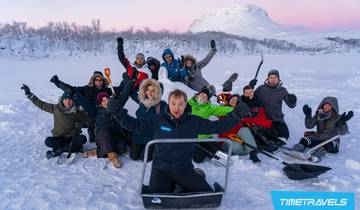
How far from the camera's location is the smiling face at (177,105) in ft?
12.4

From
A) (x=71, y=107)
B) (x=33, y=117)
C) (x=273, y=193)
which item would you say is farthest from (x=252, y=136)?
(x=33, y=117)

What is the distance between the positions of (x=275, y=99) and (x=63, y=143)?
363 cm

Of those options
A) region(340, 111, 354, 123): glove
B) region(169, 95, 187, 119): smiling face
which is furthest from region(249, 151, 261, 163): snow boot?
region(169, 95, 187, 119): smiling face

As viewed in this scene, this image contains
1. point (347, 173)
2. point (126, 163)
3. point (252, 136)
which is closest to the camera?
point (347, 173)

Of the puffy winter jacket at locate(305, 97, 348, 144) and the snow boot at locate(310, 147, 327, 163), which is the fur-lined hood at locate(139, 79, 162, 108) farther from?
the puffy winter jacket at locate(305, 97, 348, 144)

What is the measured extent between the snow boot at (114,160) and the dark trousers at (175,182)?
1166 millimetres

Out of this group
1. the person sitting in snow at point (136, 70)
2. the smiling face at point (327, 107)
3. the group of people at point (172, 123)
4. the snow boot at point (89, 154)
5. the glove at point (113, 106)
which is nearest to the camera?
the glove at point (113, 106)

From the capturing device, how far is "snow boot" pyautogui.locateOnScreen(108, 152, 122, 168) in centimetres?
499

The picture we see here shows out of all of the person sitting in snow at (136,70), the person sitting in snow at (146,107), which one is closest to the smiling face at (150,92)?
the person sitting in snow at (146,107)

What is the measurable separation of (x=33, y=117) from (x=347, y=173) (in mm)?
6130

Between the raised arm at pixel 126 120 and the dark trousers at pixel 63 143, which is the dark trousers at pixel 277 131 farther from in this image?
the dark trousers at pixel 63 143

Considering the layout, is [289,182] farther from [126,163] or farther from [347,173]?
[126,163]

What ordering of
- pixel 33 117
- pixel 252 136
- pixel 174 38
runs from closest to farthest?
pixel 252 136
pixel 33 117
pixel 174 38

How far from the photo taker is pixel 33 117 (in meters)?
7.73
